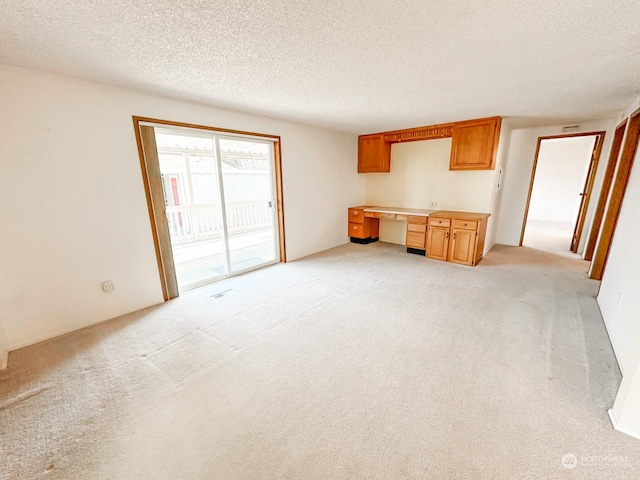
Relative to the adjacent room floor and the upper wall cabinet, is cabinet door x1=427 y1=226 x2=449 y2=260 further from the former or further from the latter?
the adjacent room floor

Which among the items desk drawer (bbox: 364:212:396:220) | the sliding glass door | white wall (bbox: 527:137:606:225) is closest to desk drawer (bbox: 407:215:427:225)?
desk drawer (bbox: 364:212:396:220)

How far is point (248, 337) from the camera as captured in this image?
7.57ft

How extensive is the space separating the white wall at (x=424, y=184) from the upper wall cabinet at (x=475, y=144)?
1.14 ft

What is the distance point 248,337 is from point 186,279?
6.13ft

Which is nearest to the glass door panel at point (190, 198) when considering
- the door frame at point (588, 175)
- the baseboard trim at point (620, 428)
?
the baseboard trim at point (620, 428)

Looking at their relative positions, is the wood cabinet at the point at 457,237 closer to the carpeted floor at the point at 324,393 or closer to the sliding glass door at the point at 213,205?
the carpeted floor at the point at 324,393

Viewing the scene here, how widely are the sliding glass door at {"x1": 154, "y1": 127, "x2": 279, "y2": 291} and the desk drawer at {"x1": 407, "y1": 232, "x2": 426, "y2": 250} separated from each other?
2.44 meters

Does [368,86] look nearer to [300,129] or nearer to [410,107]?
[410,107]

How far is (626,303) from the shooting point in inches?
79.2

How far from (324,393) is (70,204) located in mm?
2777

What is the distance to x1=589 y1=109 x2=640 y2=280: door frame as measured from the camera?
118 inches

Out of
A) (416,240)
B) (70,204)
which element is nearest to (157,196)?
(70,204)

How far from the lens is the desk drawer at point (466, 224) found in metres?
3.91

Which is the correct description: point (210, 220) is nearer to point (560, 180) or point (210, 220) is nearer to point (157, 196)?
point (157, 196)
